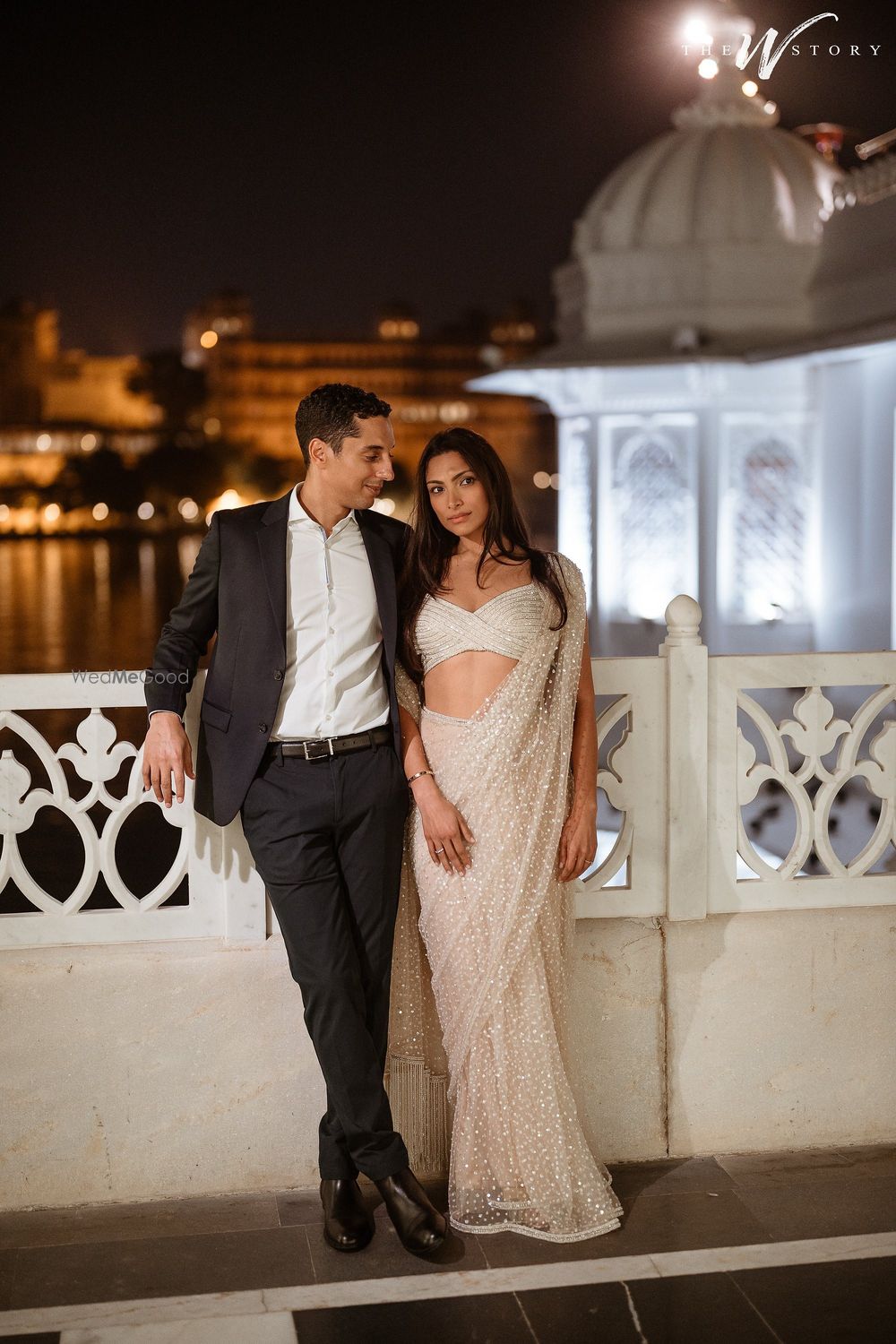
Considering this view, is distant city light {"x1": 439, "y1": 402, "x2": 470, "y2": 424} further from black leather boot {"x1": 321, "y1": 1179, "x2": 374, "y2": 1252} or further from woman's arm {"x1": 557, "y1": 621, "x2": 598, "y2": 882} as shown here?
black leather boot {"x1": 321, "y1": 1179, "x2": 374, "y2": 1252}

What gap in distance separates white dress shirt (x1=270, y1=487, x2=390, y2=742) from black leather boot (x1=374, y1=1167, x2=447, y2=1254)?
3.45 feet

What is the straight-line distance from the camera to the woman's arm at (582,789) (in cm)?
342

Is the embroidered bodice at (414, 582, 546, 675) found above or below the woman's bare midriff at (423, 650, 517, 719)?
above

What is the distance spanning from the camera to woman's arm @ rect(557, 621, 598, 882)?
342 cm

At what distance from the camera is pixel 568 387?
46.1 ft

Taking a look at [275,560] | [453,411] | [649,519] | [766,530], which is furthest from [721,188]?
[453,411]

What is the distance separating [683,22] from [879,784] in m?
9.25

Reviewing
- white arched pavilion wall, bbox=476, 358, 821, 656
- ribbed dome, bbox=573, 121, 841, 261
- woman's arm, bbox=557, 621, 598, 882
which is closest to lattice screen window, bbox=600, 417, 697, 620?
white arched pavilion wall, bbox=476, 358, 821, 656

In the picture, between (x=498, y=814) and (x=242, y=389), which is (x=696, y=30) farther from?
(x=242, y=389)

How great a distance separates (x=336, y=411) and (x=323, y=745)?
77 cm

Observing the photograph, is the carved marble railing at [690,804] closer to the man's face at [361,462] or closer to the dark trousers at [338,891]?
the dark trousers at [338,891]

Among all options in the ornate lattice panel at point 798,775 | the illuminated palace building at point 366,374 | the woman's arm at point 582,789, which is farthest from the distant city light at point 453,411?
the woman's arm at point 582,789

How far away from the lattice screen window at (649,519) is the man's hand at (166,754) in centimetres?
1047

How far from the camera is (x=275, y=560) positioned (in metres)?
3.30
